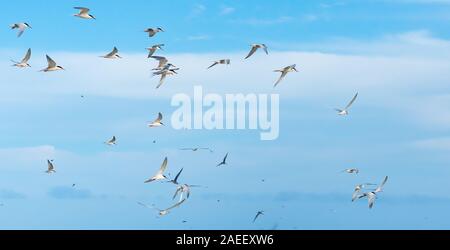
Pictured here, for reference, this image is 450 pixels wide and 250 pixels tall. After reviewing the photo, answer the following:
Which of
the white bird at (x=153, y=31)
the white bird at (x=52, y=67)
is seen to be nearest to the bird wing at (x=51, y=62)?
the white bird at (x=52, y=67)

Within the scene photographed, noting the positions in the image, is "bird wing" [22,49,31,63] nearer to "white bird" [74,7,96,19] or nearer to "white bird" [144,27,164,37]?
"white bird" [74,7,96,19]

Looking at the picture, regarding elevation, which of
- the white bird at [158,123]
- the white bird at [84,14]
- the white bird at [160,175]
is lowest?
the white bird at [160,175]

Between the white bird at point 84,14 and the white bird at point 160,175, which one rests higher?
the white bird at point 84,14

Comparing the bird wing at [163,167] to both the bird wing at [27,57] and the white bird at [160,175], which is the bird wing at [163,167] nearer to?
the white bird at [160,175]

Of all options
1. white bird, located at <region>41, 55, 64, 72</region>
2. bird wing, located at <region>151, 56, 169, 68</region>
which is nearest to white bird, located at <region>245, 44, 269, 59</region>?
bird wing, located at <region>151, 56, 169, 68</region>

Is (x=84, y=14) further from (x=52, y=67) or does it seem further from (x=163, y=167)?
(x=163, y=167)

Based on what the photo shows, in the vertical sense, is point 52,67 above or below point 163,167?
above

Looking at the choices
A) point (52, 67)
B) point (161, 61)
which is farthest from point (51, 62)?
point (161, 61)

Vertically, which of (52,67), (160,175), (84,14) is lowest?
(160,175)
